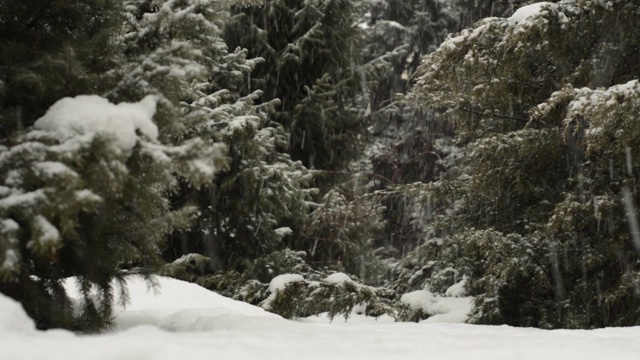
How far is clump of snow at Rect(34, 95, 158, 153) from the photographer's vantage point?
2.70 m

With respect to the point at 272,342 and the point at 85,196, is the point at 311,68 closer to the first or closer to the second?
the point at 272,342

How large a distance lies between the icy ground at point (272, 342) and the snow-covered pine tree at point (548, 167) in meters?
2.81

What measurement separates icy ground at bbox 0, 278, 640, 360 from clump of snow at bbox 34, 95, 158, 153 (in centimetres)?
80

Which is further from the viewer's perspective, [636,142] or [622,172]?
[622,172]

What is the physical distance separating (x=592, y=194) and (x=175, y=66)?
5.21 m

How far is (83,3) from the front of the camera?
11.1 ft

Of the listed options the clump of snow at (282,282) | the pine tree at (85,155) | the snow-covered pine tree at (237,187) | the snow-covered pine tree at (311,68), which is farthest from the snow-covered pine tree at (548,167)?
the pine tree at (85,155)

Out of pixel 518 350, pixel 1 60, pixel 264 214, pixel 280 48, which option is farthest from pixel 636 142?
pixel 280 48

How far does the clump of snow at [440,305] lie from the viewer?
25.5 feet

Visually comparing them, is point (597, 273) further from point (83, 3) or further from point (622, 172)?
point (83, 3)

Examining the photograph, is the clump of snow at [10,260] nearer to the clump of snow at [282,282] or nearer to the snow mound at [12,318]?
the snow mound at [12,318]

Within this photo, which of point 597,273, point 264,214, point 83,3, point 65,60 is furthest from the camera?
point 264,214

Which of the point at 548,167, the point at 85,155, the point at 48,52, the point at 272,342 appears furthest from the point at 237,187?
the point at 85,155

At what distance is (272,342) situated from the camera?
2.93m
